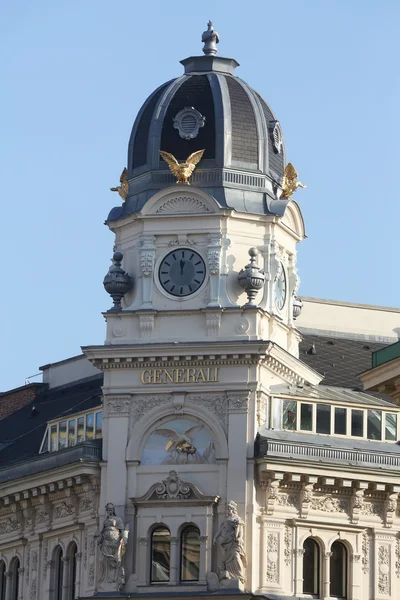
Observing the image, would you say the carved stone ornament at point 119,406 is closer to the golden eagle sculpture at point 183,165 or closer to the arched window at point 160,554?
the arched window at point 160,554

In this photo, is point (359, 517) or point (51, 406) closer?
point (359, 517)

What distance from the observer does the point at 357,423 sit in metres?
96.4

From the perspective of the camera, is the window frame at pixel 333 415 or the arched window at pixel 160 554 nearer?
the arched window at pixel 160 554

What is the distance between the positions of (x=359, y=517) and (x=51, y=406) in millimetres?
20825

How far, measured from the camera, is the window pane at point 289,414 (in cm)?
9556

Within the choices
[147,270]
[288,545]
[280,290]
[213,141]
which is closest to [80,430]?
[147,270]

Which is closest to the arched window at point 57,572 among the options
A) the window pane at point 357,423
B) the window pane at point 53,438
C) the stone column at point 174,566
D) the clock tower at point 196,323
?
the window pane at point 53,438

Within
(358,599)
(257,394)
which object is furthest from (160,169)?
(358,599)

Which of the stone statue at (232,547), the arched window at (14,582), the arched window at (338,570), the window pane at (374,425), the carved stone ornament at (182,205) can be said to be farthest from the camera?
the arched window at (14,582)

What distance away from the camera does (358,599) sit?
9438cm

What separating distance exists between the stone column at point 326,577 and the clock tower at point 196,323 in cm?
289

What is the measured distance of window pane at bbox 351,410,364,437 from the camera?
96312 millimetres

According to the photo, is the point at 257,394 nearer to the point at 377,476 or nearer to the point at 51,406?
the point at 377,476

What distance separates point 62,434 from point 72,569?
210 inches
